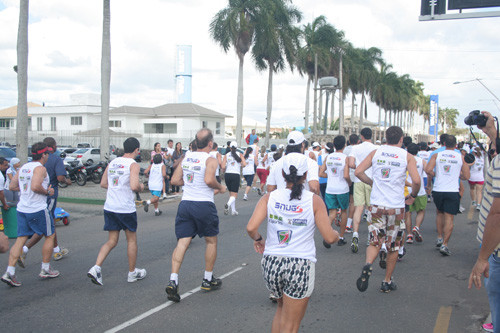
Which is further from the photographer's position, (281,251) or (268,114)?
(268,114)

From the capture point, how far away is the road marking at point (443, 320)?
15.3 ft

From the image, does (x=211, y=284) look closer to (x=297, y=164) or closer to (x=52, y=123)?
(x=297, y=164)

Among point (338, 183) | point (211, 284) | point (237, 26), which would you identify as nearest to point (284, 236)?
point (211, 284)

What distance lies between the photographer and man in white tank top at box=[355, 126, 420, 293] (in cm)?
571

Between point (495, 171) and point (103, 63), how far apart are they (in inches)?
655

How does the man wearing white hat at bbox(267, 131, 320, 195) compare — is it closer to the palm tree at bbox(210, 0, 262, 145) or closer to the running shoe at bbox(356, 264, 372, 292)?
the running shoe at bbox(356, 264, 372, 292)

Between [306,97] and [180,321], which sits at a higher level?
[306,97]

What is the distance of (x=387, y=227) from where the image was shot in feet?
18.8

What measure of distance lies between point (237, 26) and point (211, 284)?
2855cm

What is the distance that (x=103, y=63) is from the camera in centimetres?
1727

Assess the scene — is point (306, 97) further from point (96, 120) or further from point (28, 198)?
point (28, 198)

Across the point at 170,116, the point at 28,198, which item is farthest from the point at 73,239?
the point at 170,116

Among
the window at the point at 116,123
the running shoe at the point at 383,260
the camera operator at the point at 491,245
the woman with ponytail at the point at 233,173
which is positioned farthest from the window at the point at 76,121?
the camera operator at the point at 491,245

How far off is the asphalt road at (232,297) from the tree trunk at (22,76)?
20.9 ft
